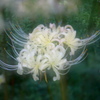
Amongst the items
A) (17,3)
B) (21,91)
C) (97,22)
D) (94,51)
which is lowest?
(21,91)

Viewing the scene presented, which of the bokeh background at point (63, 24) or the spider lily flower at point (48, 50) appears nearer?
the spider lily flower at point (48, 50)

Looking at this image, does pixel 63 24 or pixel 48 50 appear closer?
pixel 48 50

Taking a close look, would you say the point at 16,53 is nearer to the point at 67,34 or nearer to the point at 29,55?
the point at 29,55

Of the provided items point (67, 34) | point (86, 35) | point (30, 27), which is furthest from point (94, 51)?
point (30, 27)

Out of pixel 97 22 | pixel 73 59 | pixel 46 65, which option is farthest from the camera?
pixel 97 22
